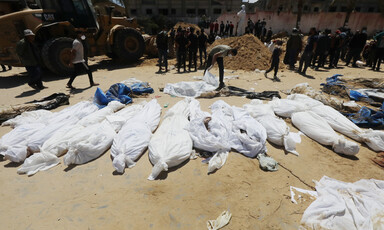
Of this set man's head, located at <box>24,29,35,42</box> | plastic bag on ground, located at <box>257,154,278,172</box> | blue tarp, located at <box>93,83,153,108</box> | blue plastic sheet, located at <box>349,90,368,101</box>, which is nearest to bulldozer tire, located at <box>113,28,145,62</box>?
man's head, located at <box>24,29,35,42</box>

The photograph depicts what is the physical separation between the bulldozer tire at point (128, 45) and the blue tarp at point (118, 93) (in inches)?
148

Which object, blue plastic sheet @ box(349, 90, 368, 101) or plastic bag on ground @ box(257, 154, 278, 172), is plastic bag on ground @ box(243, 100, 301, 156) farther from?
blue plastic sheet @ box(349, 90, 368, 101)

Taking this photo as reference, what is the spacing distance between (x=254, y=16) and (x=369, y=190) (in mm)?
17980

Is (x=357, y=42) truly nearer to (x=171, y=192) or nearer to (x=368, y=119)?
(x=368, y=119)

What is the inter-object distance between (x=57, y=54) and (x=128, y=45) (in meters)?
2.79

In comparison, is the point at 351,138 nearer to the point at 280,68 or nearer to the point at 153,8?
the point at 280,68

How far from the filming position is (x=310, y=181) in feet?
7.31

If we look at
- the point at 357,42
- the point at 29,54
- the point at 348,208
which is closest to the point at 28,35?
the point at 29,54

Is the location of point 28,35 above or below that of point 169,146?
above

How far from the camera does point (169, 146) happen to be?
2465 mm

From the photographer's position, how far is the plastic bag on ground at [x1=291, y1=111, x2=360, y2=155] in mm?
2602

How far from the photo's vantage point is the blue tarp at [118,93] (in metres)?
4.16

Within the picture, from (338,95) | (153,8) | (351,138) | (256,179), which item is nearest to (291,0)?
(153,8)

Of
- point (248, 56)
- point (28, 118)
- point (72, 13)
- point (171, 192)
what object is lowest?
point (171, 192)
